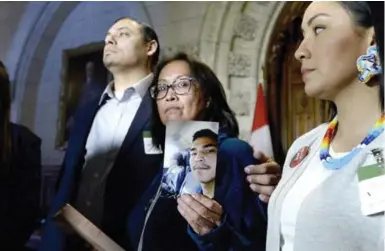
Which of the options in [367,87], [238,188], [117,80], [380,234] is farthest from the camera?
[117,80]

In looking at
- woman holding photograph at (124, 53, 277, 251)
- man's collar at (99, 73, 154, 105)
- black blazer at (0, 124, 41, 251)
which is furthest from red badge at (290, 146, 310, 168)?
black blazer at (0, 124, 41, 251)

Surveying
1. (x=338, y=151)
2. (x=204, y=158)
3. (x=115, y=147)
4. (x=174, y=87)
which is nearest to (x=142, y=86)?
(x=174, y=87)

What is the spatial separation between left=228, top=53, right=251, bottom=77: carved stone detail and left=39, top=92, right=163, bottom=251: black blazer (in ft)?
0.95

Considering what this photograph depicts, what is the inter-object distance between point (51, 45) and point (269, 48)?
2.51ft

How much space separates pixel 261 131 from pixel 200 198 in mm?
277

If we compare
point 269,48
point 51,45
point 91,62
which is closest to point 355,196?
point 269,48

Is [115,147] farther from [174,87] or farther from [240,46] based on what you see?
[240,46]

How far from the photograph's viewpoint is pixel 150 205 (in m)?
1.74

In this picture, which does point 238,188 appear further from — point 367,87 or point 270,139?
point 367,87

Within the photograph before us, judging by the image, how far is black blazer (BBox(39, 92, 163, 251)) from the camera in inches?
69.3

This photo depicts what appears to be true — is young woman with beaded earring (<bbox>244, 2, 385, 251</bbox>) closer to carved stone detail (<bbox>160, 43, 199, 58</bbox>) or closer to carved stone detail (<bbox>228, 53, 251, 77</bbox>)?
carved stone detail (<bbox>228, 53, 251, 77</bbox>)

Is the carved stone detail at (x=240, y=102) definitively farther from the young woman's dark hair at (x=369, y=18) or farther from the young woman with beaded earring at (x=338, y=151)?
the young woman's dark hair at (x=369, y=18)

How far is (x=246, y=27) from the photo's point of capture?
1784 mm

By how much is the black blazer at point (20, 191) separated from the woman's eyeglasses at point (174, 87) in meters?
0.45
